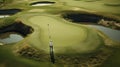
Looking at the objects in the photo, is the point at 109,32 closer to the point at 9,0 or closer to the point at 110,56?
the point at 110,56

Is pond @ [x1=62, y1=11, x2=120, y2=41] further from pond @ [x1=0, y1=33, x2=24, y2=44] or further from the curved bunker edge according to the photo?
pond @ [x1=0, y1=33, x2=24, y2=44]

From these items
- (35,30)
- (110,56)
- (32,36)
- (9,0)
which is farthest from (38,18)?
(9,0)

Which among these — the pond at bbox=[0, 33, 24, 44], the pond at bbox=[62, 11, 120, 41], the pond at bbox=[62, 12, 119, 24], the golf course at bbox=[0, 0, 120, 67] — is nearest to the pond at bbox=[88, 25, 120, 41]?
the golf course at bbox=[0, 0, 120, 67]

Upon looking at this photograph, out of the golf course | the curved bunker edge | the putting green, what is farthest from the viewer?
the curved bunker edge

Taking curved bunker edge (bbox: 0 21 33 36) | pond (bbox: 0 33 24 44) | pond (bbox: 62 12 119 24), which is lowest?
pond (bbox: 0 33 24 44)

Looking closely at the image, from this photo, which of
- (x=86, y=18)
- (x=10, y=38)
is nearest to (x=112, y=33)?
(x=86, y=18)

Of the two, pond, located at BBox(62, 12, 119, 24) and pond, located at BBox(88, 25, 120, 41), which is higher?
pond, located at BBox(62, 12, 119, 24)

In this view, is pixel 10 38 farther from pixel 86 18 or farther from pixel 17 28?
pixel 86 18
